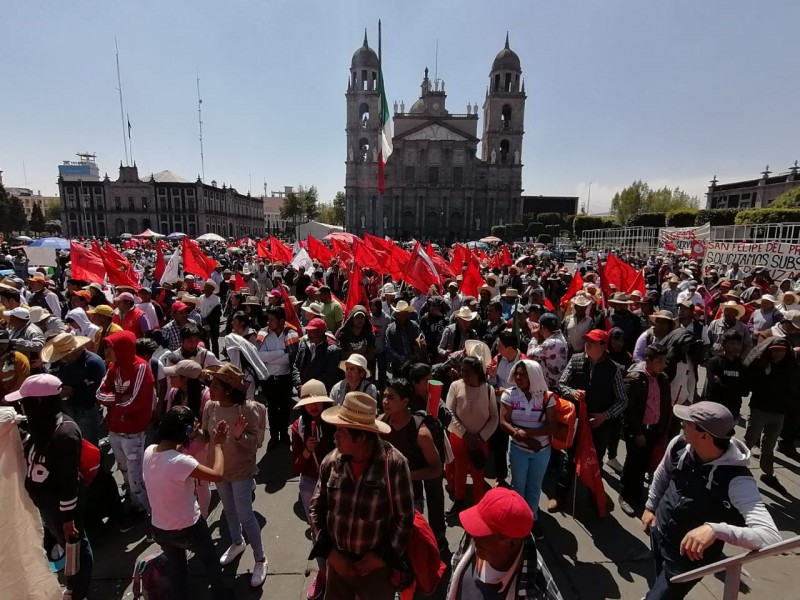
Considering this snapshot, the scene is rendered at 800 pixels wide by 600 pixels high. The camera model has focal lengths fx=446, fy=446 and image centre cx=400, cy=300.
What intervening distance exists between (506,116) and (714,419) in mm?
72959

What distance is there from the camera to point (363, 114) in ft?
221

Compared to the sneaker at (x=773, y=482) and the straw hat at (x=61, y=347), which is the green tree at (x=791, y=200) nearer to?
the sneaker at (x=773, y=482)

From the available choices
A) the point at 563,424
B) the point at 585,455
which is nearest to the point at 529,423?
the point at 563,424

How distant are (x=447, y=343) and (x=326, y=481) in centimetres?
361

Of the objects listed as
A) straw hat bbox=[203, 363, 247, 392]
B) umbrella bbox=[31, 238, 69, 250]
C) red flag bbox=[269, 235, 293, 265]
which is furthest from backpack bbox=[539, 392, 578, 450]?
umbrella bbox=[31, 238, 69, 250]

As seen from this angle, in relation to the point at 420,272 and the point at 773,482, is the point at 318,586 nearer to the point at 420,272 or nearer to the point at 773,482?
the point at 773,482

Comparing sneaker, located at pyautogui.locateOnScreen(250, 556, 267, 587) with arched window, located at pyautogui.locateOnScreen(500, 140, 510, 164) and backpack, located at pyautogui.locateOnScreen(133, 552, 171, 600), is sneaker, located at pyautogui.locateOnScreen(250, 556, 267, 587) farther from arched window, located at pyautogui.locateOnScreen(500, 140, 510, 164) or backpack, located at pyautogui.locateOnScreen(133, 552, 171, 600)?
arched window, located at pyautogui.locateOnScreen(500, 140, 510, 164)

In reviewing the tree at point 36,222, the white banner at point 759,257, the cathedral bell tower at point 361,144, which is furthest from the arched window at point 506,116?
the tree at point 36,222

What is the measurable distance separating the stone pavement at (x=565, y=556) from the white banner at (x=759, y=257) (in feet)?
31.7

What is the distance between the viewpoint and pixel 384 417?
3197 mm

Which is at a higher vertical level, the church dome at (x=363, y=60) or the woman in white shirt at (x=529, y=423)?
the church dome at (x=363, y=60)

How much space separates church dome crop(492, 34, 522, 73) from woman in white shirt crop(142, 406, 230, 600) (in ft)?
245

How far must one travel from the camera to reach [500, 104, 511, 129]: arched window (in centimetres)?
6719

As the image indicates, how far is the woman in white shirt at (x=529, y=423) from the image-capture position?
3.74m
